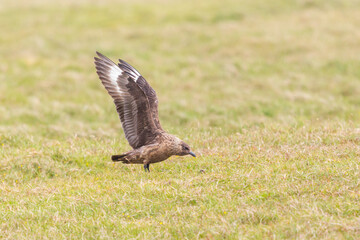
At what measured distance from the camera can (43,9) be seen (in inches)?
1118

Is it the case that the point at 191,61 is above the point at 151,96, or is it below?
below

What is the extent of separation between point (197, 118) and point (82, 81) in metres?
5.26

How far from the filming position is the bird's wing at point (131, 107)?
24.9 feet

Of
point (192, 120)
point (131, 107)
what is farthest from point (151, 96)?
point (192, 120)

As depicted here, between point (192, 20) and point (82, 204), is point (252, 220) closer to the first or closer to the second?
point (82, 204)

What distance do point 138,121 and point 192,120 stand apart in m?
6.36

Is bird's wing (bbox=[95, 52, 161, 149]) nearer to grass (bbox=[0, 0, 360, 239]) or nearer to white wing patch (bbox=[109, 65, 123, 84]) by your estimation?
white wing patch (bbox=[109, 65, 123, 84])

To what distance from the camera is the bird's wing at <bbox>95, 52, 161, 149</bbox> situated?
7578 mm

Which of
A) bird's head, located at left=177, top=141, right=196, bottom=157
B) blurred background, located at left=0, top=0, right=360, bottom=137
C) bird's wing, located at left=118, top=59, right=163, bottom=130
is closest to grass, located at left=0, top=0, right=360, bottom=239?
blurred background, located at left=0, top=0, right=360, bottom=137

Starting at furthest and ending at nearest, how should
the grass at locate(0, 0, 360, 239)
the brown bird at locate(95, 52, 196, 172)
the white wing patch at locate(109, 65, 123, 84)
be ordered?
1. the white wing patch at locate(109, 65, 123, 84)
2. the brown bird at locate(95, 52, 196, 172)
3. the grass at locate(0, 0, 360, 239)

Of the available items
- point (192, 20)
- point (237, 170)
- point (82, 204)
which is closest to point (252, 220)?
point (237, 170)

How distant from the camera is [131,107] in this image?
772 centimetres

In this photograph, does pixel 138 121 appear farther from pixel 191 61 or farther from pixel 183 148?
pixel 191 61

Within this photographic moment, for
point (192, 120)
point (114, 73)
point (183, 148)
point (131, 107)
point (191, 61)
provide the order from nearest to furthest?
point (183, 148)
point (131, 107)
point (114, 73)
point (192, 120)
point (191, 61)
